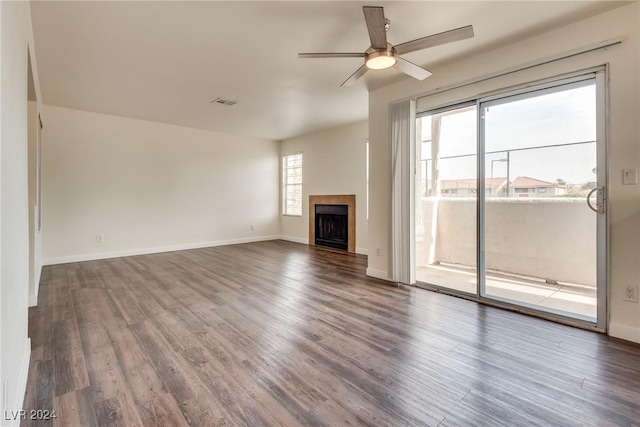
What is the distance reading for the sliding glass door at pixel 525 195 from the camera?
2643 mm

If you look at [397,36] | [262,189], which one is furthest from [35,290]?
[262,189]

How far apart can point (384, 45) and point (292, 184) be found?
18.6 feet

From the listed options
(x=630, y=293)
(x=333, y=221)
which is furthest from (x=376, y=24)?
(x=333, y=221)

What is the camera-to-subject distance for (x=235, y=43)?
2.91 meters

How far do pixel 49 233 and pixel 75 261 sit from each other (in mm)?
612

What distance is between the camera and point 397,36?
280 centimetres

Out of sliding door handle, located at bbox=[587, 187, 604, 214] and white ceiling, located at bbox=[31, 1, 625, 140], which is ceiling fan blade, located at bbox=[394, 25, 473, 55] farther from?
sliding door handle, located at bbox=[587, 187, 604, 214]

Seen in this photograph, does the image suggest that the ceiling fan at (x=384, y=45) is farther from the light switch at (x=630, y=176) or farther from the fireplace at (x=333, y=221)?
the fireplace at (x=333, y=221)

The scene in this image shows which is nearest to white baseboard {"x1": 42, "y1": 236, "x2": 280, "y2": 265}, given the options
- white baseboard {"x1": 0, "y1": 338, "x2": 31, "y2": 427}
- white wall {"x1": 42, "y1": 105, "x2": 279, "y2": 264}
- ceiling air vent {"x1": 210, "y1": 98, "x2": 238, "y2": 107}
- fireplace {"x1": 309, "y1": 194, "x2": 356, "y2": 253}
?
white wall {"x1": 42, "y1": 105, "x2": 279, "y2": 264}

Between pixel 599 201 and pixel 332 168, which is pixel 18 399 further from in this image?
pixel 332 168

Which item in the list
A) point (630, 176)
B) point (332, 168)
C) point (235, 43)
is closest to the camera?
point (630, 176)

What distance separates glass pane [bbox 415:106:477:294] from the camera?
138 inches

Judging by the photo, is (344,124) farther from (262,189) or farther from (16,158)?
(16,158)

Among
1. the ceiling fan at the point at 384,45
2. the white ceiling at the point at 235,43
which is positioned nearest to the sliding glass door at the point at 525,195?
the white ceiling at the point at 235,43
